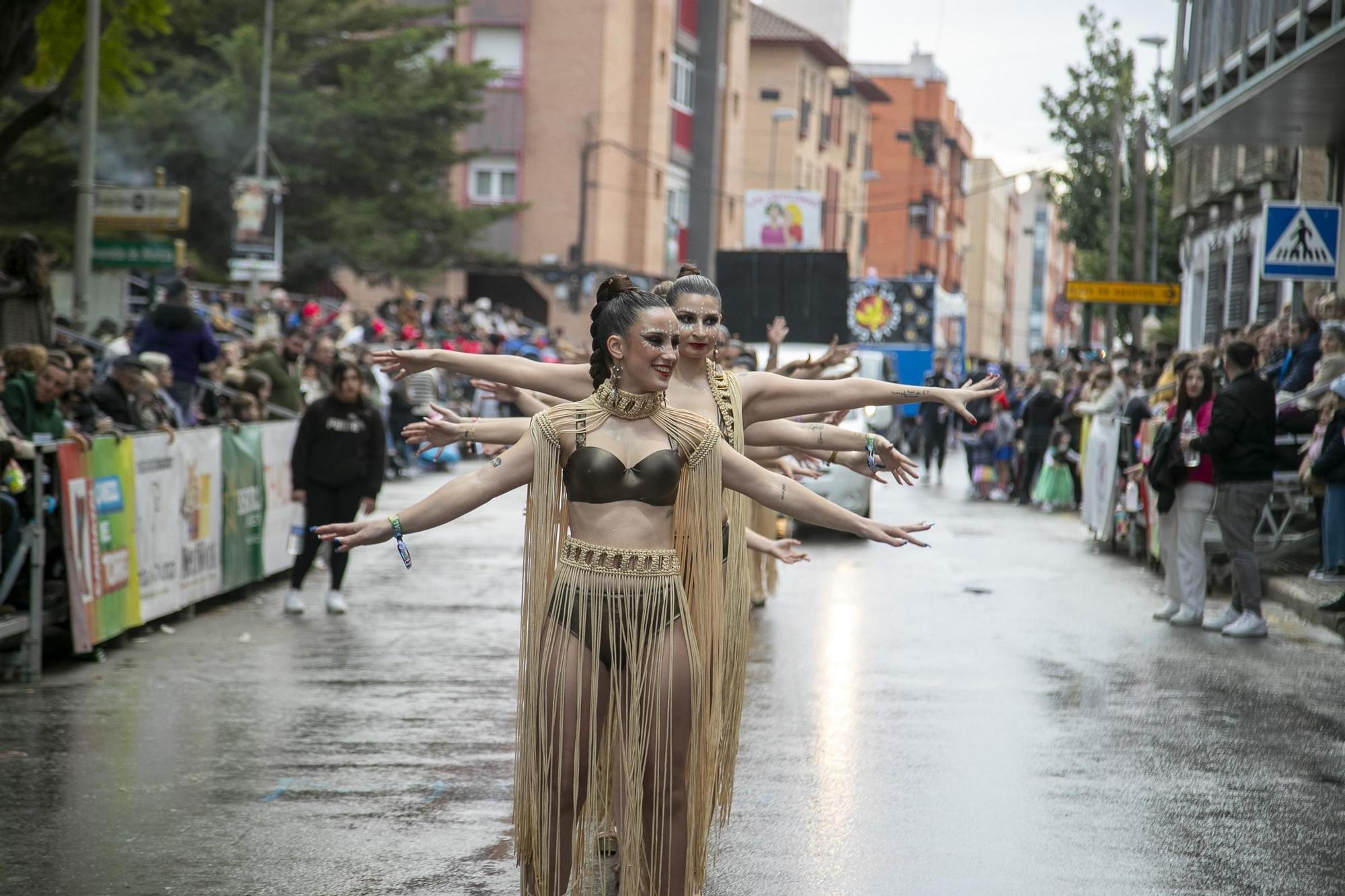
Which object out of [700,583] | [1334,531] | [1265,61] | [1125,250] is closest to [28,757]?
[700,583]

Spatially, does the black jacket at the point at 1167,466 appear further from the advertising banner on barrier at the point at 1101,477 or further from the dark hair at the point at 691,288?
the dark hair at the point at 691,288

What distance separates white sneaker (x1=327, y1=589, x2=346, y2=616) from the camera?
1294 centimetres

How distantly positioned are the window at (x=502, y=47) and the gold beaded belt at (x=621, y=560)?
147ft

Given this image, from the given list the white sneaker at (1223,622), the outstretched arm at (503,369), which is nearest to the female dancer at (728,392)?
the outstretched arm at (503,369)

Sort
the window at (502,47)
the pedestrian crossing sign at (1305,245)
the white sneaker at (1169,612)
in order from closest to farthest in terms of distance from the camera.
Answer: the white sneaker at (1169,612) → the pedestrian crossing sign at (1305,245) → the window at (502,47)

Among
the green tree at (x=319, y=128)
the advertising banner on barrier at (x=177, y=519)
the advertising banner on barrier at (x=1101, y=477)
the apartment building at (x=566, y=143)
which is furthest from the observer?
the apartment building at (x=566, y=143)

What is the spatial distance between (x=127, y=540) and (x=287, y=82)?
2623 centimetres

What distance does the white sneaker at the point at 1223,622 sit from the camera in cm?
1277

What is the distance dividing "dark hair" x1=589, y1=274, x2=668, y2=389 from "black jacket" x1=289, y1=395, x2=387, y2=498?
796 cm

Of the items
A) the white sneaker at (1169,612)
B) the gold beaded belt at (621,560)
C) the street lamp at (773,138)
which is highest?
the street lamp at (773,138)

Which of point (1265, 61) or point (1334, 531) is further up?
point (1265, 61)

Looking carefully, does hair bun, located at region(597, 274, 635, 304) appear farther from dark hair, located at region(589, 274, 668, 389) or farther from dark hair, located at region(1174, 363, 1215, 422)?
dark hair, located at region(1174, 363, 1215, 422)

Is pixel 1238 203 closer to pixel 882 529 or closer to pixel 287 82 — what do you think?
pixel 287 82

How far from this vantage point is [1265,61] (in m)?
17.8
